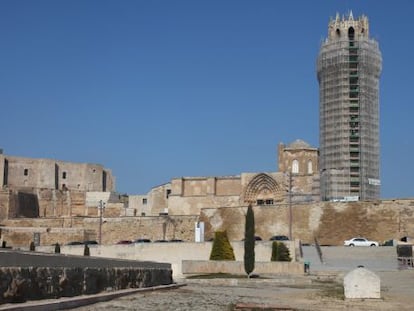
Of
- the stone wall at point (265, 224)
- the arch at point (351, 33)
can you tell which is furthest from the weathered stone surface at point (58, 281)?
the arch at point (351, 33)

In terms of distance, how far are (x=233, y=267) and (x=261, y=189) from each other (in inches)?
1142

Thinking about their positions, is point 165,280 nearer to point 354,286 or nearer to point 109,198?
point 354,286

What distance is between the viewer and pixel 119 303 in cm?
995

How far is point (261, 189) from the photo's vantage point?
181 ft

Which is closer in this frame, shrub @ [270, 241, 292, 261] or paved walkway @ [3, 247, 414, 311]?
paved walkway @ [3, 247, 414, 311]

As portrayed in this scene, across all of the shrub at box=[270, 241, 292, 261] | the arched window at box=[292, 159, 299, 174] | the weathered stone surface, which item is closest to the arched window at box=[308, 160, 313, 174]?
the arched window at box=[292, 159, 299, 174]

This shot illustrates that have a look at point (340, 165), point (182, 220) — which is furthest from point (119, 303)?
point (340, 165)

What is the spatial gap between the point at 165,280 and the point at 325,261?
19.9 m

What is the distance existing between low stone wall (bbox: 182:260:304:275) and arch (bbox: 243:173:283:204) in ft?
90.9

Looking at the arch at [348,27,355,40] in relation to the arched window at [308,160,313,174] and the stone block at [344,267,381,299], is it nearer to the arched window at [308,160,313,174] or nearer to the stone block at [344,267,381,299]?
the arched window at [308,160,313,174]

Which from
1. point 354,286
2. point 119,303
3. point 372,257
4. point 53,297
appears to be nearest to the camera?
point 53,297

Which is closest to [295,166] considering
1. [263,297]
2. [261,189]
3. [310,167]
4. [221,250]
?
[310,167]

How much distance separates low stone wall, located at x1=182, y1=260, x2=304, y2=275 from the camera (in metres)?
26.5

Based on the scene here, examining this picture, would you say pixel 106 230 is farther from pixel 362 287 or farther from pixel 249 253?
pixel 362 287
